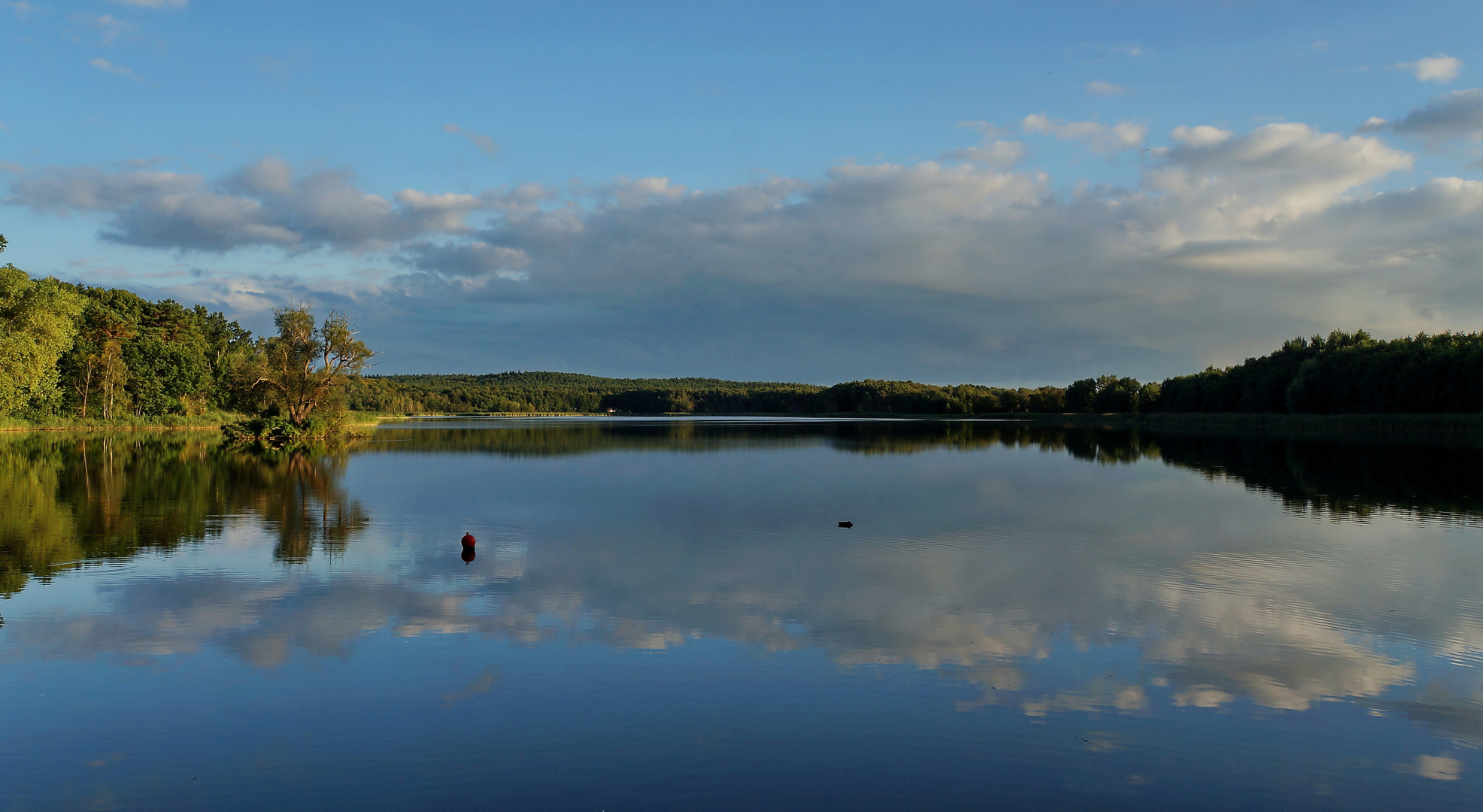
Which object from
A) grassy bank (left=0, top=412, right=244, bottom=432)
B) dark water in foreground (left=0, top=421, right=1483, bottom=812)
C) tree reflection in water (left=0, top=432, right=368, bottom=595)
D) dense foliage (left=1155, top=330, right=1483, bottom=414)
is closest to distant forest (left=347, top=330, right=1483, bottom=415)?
dense foliage (left=1155, top=330, right=1483, bottom=414)

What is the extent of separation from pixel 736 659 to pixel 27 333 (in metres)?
45.7

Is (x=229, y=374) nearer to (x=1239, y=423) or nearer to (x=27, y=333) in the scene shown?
(x=27, y=333)

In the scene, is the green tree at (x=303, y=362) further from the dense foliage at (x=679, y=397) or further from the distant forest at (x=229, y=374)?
the dense foliage at (x=679, y=397)

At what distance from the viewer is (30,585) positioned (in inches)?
371

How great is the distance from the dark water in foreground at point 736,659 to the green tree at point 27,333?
28229 mm

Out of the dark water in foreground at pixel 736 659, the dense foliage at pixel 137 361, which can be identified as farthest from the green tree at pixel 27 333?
the dark water in foreground at pixel 736 659

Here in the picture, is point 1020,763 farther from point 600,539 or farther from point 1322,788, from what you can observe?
point 600,539

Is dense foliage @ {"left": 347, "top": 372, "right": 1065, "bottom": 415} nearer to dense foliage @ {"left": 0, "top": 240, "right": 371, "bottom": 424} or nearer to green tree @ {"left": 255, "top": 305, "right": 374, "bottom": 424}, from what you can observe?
dense foliage @ {"left": 0, "top": 240, "right": 371, "bottom": 424}

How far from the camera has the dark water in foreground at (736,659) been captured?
194 inches

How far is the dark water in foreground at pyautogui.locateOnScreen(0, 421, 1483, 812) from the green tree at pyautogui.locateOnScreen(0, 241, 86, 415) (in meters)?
28.2

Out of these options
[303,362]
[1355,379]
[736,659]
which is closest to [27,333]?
[303,362]

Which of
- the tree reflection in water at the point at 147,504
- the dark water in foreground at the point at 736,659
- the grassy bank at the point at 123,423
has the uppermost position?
the grassy bank at the point at 123,423

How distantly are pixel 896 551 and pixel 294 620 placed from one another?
311 inches

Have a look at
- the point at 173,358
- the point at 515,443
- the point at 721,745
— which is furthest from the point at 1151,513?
the point at 173,358
